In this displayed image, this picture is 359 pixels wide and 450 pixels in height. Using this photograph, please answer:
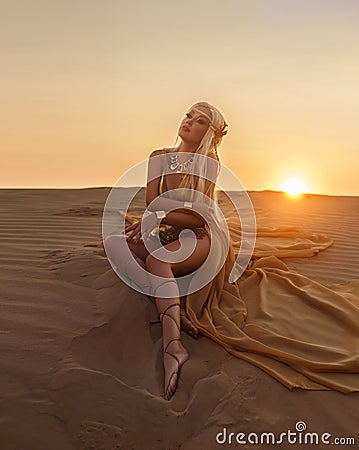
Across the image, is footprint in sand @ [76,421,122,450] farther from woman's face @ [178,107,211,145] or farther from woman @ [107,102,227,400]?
woman's face @ [178,107,211,145]

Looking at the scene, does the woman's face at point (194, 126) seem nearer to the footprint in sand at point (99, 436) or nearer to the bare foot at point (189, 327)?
the bare foot at point (189, 327)

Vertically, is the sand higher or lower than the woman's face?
lower

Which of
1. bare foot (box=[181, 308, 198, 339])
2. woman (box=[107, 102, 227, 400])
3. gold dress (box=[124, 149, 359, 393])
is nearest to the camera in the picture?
gold dress (box=[124, 149, 359, 393])

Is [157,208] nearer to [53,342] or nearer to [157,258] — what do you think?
[157,258]

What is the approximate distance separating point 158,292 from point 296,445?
1137 millimetres

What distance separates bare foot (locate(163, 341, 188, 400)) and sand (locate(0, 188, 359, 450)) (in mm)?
32

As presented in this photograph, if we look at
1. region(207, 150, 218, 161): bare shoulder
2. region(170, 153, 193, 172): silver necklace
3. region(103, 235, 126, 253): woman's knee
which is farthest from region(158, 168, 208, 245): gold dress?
region(207, 150, 218, 161): bare shoulder

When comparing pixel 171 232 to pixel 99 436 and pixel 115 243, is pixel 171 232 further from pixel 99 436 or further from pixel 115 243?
pixel 99 436

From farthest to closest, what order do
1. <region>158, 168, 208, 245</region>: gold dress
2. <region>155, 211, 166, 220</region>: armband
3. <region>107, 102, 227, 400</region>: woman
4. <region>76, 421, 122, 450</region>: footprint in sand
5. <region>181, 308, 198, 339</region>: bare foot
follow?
<region>155, 211, 166, 220</region>: armband
<region>158, 168, 208, 245</region>: gold dress
<region>107, 102, 227, 400</region>: woman
<region>181, 308, 198, 339</region>: bare foot
<region>76, 421, 122, 450</region>: footprint in sand

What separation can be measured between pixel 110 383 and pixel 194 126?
5.97 ft

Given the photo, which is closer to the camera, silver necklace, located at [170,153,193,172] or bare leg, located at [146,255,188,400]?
bare leg, located at [146,255,188,400]

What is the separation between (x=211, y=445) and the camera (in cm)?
207

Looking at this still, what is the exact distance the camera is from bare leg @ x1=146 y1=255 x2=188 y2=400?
96.4 inches

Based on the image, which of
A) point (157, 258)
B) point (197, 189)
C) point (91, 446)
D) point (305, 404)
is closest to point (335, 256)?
point (197, 189)
